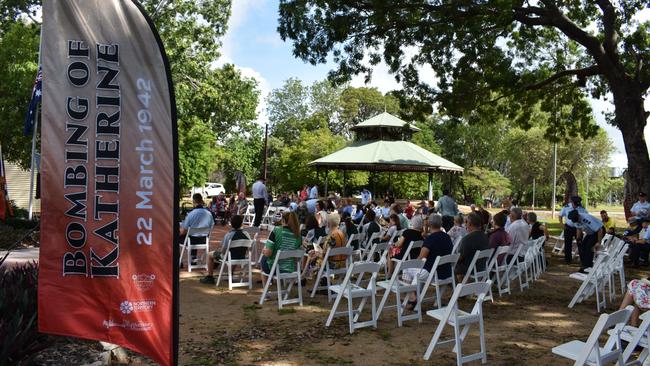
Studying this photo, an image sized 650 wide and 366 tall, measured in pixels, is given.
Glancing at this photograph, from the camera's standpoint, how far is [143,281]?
2793mm

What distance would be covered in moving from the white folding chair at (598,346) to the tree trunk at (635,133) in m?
10.4

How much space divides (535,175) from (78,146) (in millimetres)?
47141

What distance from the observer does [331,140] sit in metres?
40.6

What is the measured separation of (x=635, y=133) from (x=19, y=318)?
1329 centimetres

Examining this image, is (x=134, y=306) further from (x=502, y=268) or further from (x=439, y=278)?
(x=502, y=268)

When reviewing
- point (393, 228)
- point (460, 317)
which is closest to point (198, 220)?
point (393, 228)

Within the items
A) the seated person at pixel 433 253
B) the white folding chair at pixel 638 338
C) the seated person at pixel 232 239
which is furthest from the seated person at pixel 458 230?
the white folding chair at pixel 638 338

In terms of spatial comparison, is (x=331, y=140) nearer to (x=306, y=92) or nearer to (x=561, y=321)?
(x=306, y=92)

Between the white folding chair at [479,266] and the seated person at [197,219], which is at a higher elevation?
the seated person at [197,219]

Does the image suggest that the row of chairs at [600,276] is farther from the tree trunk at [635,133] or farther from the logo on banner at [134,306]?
the logo on banner at [134,306]

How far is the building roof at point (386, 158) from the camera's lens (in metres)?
19.5

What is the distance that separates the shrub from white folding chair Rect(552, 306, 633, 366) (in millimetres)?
3644

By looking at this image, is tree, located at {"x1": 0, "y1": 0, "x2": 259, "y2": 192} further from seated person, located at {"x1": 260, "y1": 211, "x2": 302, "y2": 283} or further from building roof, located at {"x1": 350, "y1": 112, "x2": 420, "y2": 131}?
seated person, located at {"x1": 260, "y1": 211, "x2": 302, "y2": 283}

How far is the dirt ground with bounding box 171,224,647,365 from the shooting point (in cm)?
486
